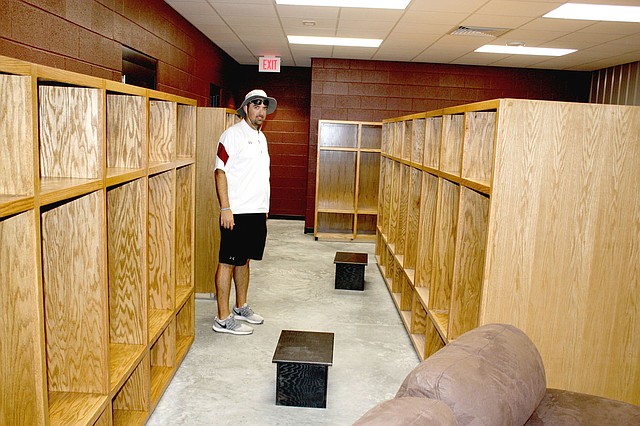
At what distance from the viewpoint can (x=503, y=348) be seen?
1.93 metres

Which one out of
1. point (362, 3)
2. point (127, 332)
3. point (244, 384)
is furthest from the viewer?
point (362, 3)

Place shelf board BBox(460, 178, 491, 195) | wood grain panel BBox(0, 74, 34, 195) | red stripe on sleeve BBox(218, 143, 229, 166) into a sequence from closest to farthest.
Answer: wood grain panel BBox(0, 74, 34, 195), shelf board BBox(460, 178, 491, 195), red stripe on sleeve BBox(218, 143, 229, 166)

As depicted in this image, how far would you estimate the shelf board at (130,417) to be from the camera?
261 cm

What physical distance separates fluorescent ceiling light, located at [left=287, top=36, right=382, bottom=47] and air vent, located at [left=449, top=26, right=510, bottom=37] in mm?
1123

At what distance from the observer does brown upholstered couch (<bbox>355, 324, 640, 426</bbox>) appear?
56.1 inches

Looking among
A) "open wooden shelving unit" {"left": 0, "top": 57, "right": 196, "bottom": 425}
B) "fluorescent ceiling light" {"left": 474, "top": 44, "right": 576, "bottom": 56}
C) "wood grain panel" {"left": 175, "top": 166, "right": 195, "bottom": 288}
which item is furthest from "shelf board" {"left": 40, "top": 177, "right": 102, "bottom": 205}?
"fluorescent ceiling light" {"left": 474, "top": 44, "right": 576, "bottom": 56}

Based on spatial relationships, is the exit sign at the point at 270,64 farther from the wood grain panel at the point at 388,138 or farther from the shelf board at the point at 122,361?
the shelf board at the point at 122,361

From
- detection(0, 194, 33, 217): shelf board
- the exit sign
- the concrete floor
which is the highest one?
the exit sign

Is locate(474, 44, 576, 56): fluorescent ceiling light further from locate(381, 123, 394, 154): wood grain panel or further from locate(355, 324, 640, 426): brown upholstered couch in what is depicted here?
locate(355, 324, 640, 426): brown upholstered couch

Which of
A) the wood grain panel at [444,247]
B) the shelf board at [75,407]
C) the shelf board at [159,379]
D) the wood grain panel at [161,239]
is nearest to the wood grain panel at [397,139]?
the wood grain panel at [444,247]

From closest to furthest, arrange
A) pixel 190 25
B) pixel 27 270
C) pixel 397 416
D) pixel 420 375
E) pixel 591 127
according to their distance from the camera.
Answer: pixel 397 416 < pixel 27 270 < pixel 420 375 < pixel 591 127 < pixel 190 25

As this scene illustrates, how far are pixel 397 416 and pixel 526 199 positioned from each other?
130cm

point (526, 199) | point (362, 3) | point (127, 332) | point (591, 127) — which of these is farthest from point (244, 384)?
point (362, 3)

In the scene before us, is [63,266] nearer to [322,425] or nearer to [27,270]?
[27,270]
